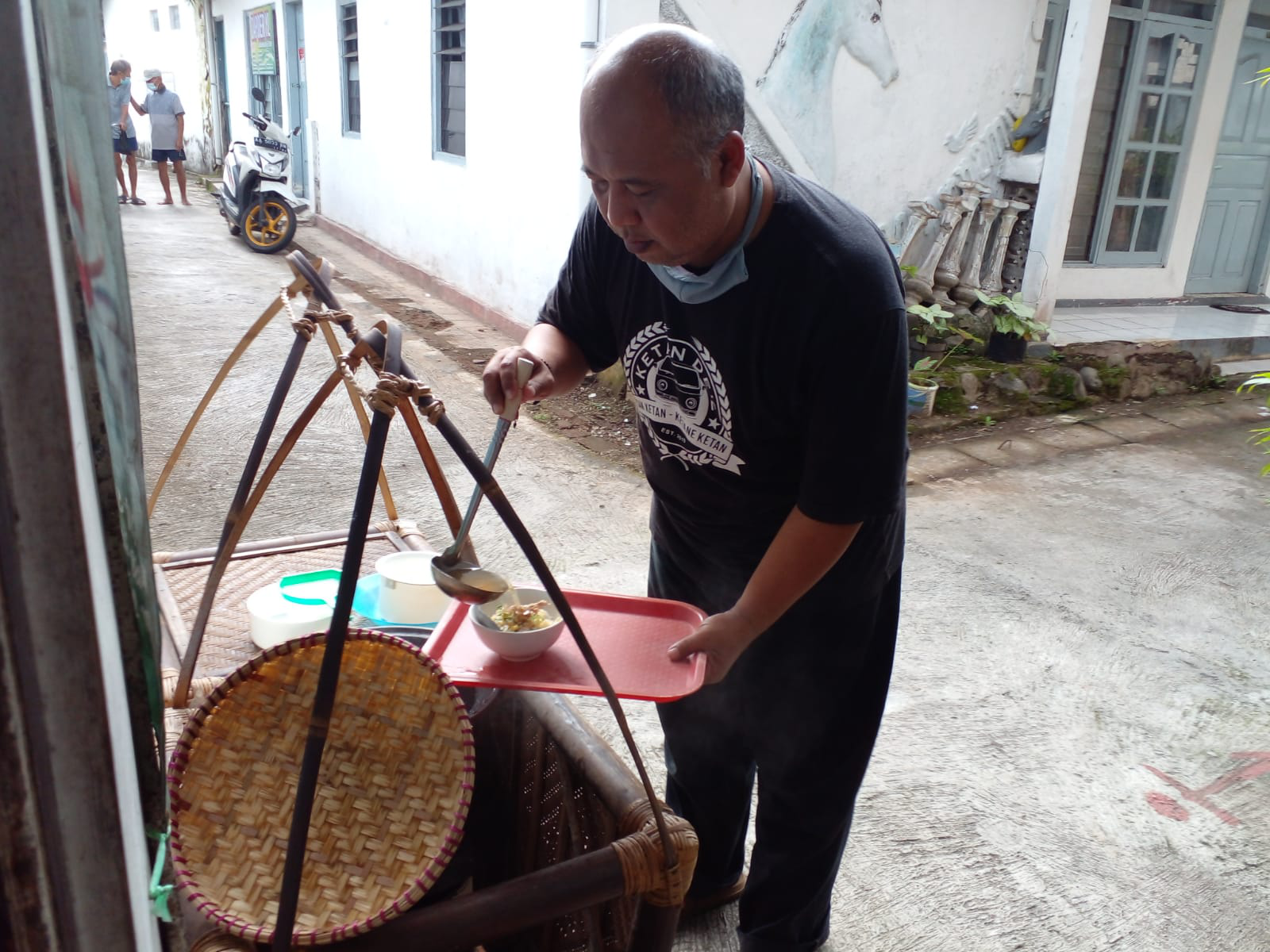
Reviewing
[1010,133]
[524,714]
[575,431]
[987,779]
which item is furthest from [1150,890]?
[1010,133]

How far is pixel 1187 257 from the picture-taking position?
7141 millimetres

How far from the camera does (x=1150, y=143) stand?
6.71 m

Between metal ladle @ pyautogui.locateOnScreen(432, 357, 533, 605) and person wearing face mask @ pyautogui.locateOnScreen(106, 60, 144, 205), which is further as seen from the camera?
person wearing face mask @ pyautogui.locateOnScreen(106, 60, 144, 205)

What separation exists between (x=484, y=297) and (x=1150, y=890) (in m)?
5.69

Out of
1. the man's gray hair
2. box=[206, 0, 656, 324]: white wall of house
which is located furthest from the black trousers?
box=[206, 0, 656, 324]: white wall of house

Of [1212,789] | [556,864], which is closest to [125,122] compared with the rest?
[556,864]

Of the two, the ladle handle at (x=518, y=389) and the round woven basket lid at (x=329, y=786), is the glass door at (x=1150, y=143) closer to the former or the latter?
the ladle handle at (x=518, y=389)

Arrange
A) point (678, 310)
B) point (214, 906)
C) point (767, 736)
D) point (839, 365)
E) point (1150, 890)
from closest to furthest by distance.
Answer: point (214, 906), point (839, 365), point (678, 310), point (767, 736), point (1150, 890)

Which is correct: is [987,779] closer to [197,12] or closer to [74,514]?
[74,514]

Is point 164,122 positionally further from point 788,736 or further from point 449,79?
point 788,736

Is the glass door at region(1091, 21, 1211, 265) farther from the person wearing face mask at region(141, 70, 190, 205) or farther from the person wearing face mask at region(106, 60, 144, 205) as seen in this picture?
the person wearing face mask at region(106, 60, 144, 205)

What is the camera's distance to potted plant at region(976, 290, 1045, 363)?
5.45 m

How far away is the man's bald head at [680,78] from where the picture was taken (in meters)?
1.15

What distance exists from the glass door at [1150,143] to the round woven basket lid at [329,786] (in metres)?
6.98
